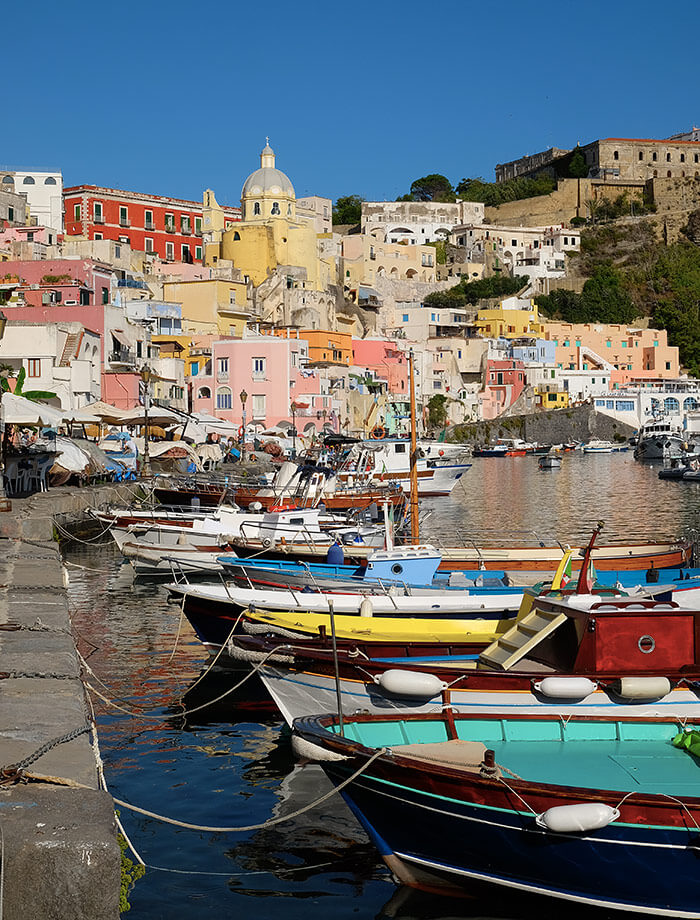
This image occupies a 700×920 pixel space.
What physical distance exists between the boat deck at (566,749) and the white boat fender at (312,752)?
0.44m

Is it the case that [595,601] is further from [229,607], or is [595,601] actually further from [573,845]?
[229,607]

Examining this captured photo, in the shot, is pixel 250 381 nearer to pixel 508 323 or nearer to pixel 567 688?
pixel 508 323

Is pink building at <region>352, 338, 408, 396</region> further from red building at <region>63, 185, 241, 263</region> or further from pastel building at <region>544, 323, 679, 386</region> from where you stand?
pastel building at <region>544, 323, 679, 386</region>

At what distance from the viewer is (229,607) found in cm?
1436

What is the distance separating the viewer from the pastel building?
348 ft

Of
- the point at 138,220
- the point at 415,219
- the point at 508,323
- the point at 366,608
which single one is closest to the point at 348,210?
the point at 415,219

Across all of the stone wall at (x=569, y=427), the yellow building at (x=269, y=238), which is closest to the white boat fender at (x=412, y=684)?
the yellow building at (x=269, y=238)

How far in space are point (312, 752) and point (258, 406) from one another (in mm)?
56045

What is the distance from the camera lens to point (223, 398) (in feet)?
208

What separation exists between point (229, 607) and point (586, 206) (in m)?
119

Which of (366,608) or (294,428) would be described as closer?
(366,608)

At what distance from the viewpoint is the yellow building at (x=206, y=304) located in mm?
72188

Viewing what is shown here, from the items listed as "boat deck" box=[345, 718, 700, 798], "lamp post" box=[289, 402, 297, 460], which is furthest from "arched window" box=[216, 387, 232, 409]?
"boat deck" box=[345, 718, 700, 798]

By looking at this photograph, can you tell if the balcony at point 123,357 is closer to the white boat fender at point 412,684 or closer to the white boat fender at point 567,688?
the white boat fender at point 412,684
